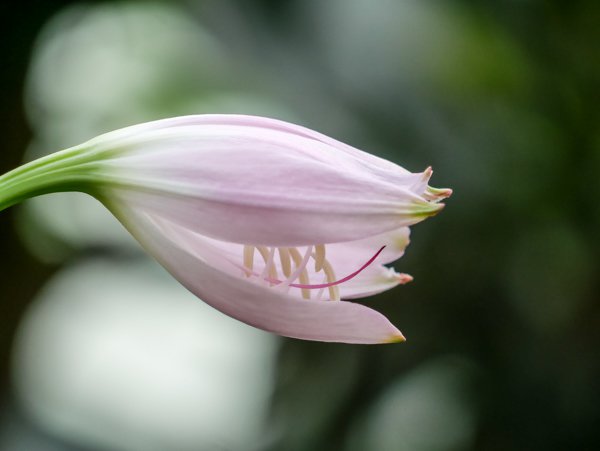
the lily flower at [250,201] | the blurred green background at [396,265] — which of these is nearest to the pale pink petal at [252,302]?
the lily flower at [250,201]

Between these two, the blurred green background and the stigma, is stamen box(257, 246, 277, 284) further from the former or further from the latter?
the blurred green background

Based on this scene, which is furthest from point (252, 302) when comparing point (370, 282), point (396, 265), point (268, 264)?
point (396, 265)

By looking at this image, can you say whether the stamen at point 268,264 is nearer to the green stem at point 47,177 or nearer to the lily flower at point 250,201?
the lily flower at point 250,201

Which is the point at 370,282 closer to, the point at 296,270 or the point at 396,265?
the point at 296,270

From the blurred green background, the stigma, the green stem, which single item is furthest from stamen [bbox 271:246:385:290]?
the blurred green background

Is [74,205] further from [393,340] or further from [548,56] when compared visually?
[393,340]

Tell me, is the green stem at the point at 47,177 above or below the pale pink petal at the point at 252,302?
above

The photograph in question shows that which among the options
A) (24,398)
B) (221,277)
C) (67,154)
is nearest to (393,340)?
(221,277)
